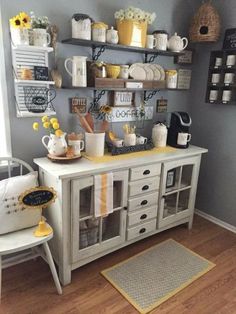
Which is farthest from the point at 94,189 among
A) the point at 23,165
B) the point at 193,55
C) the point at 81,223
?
the point at 193,55

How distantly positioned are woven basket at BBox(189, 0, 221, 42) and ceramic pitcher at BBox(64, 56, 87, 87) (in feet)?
3.80

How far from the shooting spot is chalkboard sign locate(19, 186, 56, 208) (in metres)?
1.54

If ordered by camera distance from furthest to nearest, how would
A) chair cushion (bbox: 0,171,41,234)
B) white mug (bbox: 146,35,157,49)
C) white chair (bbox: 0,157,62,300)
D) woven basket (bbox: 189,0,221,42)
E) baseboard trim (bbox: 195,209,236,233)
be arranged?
baseboard trim (bbox: 195,209,236,233) < woven basket (bbox: 189,0,221,42) < white mug (bbox: 146,35,157,49) < chair cushion (bbox: 0,171,41,234) < white chair (bbox: 0,157,62,300)

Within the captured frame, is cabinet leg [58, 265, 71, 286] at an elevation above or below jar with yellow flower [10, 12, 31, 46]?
below

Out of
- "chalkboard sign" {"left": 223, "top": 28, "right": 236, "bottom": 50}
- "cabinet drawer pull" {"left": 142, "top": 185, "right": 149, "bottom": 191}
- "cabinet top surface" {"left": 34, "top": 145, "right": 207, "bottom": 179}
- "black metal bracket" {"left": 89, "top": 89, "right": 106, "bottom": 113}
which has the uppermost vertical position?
"chalkboard sign" {"left": 223, "top": 28, "right": 236, "bottom": 50}

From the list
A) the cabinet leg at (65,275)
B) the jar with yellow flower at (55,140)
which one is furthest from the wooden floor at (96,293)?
the jar with yellow flower at (55,140)

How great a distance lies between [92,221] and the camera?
6.30ft

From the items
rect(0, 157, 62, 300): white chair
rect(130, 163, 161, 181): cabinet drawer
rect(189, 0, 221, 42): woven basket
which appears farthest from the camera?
rect(189, 0, 221, 42): woven basket

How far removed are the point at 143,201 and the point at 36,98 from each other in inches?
43.5

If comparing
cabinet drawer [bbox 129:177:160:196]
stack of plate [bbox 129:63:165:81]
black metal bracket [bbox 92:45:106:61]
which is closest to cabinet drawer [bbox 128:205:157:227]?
cabinet drawer [bbox 129:177:160:196]

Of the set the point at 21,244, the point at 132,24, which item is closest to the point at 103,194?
the point at 21,244

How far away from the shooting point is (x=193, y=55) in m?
2.66

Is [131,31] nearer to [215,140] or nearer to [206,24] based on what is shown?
[206,24]

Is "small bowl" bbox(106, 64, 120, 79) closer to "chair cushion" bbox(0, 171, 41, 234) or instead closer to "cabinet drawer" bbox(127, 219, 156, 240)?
"chair cushion" bbox(0, 171, 41, 234)
